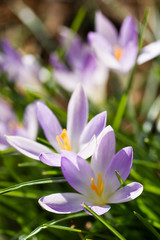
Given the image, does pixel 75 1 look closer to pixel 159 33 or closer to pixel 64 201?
pixel 159 33

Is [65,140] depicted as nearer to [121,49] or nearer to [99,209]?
[99,209]

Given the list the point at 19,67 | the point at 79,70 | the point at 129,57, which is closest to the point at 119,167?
the point at 129,57

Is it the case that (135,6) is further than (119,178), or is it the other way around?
(135,6)

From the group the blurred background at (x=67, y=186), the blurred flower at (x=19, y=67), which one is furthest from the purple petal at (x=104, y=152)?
the blurred flower at (x=19, y=67)

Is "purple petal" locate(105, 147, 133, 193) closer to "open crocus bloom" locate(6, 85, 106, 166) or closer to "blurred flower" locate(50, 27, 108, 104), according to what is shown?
"open crocus bloom" locate(6, 85, 106, 166)

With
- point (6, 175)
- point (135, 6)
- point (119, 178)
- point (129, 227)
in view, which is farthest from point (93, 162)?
point (135, 6)

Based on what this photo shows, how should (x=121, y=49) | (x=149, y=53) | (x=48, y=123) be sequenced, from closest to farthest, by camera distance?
(x=48, y=123), (x=149, y=53), (x=121, y=49)
